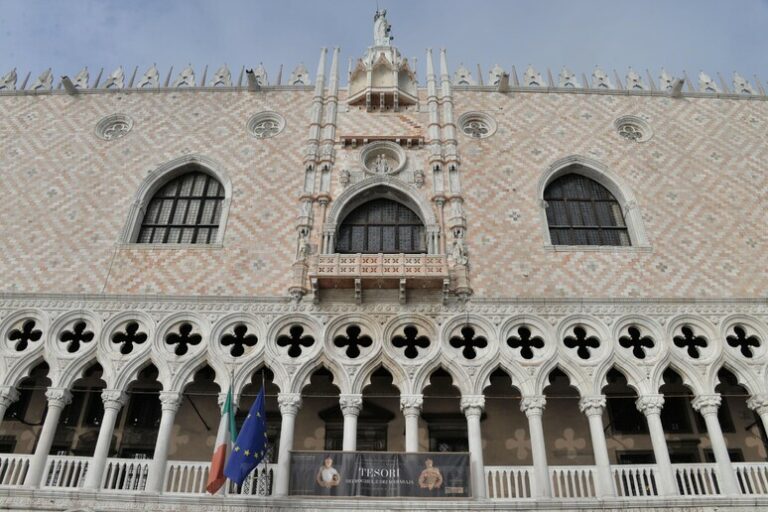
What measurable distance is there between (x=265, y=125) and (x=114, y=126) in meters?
4.11

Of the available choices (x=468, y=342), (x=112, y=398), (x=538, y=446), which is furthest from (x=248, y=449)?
(x=538, y=446)

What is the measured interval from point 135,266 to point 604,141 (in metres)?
12.0

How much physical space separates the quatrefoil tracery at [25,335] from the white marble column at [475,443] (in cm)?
888

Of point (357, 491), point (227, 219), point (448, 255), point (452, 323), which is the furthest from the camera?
point (227, 219)

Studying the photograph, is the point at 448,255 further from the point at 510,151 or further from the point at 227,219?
the point at 227,219

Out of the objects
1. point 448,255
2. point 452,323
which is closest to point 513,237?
point 448,255

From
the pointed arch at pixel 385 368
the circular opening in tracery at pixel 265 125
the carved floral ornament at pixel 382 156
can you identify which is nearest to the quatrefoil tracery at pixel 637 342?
the pointed arch at pixel 385 368

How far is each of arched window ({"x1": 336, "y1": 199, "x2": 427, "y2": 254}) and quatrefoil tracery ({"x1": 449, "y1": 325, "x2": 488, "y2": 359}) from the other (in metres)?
2.45

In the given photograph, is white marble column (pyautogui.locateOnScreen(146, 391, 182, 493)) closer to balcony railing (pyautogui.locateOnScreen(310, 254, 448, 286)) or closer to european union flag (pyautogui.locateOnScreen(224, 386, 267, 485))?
european union flag (pyautogui.locateOnScreen(224, 386, 267, 485))

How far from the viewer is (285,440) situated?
11.3 meters

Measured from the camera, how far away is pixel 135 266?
44.8ft

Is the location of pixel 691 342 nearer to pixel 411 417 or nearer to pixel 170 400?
pixel 411 417

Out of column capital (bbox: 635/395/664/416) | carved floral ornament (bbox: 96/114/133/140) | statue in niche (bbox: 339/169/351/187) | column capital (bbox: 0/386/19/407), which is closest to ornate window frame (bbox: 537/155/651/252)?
column capital (bbox: 635/395/664/416)

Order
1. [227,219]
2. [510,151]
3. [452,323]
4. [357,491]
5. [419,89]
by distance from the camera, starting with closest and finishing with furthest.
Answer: [357,491]
[452,323]
[227,219]
[510,151]
[419,89]
